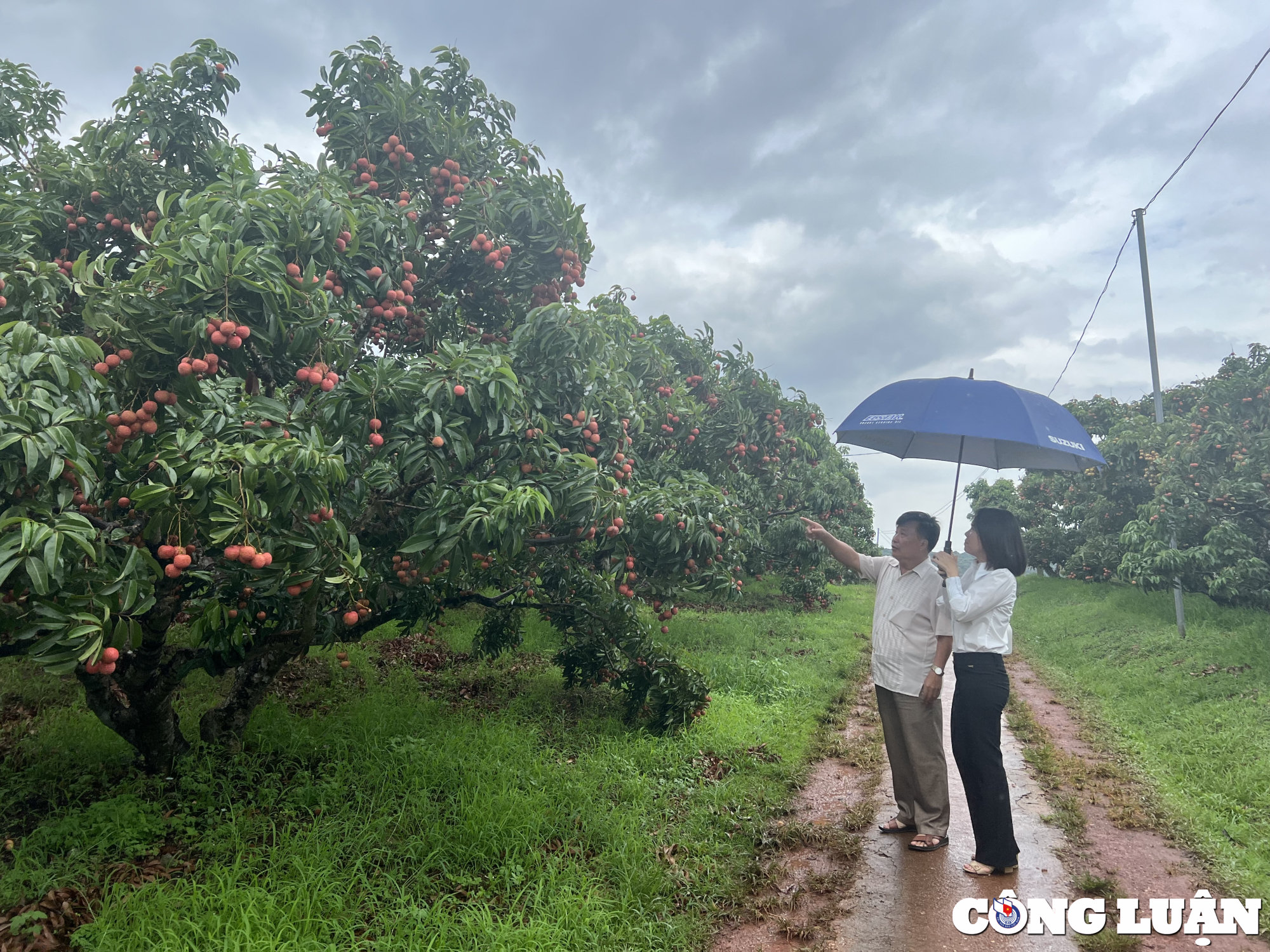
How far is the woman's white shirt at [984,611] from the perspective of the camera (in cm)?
397

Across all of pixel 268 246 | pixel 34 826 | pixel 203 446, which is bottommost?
pixel 34 826

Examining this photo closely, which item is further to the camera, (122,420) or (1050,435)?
(1050,435)

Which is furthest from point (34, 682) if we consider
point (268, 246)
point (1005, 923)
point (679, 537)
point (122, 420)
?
point (1005, 923)

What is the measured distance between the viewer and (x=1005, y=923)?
3598 millimetres

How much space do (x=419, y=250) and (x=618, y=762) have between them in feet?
12.8

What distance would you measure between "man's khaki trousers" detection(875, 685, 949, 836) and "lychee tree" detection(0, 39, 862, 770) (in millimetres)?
1566

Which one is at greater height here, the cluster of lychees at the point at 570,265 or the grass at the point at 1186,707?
the cluster of lychees at the point at 570,265

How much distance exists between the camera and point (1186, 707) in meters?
7.51

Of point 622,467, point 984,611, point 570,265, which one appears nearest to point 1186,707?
point 984,611

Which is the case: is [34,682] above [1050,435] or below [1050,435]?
below

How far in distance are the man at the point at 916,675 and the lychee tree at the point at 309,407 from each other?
51.2 inches

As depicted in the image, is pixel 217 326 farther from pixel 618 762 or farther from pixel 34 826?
pixel 618 762

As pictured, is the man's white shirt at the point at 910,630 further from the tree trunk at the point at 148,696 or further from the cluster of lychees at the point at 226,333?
the tree trunk at the point at 148,696

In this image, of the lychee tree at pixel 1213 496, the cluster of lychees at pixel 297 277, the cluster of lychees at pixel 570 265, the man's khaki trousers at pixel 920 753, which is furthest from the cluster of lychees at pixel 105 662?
the lychee tree at pixel 1213 496
